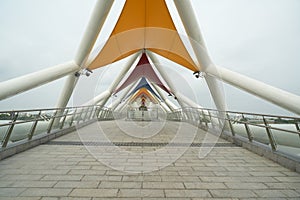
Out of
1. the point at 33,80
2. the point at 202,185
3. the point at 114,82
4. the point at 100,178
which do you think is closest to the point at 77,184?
the point at 100,178

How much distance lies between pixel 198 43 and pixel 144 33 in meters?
3.94

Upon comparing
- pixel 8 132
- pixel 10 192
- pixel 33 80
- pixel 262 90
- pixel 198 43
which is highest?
pixel 198 43

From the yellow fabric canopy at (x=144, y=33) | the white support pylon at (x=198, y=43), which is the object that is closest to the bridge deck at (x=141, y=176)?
the white support pylon at (x=198, y=43)

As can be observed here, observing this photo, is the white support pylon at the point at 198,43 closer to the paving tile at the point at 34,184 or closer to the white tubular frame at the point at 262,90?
the white tubular frame at the point at 262,90

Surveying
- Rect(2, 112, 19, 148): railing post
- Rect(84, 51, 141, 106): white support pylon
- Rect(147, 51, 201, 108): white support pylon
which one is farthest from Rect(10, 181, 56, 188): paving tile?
Rect(147, 51, 201, 108): white support pylon

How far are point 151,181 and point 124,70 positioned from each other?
1265cm

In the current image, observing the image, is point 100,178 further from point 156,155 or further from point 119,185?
point 156,155

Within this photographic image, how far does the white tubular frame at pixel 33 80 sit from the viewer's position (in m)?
4.99

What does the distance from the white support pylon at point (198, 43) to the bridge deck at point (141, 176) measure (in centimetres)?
378

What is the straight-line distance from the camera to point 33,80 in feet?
18.8

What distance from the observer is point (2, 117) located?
3.53m

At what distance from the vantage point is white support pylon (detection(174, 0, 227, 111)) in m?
5.81

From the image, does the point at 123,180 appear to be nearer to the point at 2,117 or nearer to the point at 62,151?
the point at 62,151

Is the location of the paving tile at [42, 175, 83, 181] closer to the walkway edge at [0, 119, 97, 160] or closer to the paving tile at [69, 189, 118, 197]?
the paving tile at [69, 189, 118, 197]
